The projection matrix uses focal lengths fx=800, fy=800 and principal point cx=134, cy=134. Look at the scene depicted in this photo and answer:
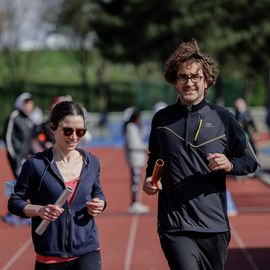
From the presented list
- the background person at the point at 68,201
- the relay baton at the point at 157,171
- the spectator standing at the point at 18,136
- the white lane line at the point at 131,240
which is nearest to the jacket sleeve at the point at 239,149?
the relay baton at the point at 157,171

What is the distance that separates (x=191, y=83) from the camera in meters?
4.72

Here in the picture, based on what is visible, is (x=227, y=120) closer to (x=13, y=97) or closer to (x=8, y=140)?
(x=8, y=140)

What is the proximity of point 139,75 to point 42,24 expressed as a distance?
Result: 1439 centimetres

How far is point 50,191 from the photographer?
4.54 meters

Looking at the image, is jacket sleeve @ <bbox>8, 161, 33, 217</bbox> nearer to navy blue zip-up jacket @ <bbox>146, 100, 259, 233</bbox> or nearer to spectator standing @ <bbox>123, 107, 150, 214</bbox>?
navy blue zip-up jacket @ <bbox>146, 100, 259, 233</bbox>

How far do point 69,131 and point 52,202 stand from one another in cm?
42

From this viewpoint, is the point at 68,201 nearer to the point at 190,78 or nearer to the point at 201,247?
the point at 201,247

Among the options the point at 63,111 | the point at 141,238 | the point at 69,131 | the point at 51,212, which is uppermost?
the point at 63,111

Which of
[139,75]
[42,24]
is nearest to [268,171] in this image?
[42,24]

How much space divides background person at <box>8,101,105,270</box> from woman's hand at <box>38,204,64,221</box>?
13 centimetres

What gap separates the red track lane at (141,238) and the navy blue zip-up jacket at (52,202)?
381 cm

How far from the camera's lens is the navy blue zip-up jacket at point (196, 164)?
4.65 metres

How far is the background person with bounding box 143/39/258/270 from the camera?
15.3 feet

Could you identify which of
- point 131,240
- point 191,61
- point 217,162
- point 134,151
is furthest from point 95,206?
point 134,151
